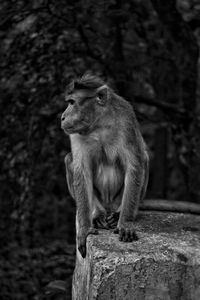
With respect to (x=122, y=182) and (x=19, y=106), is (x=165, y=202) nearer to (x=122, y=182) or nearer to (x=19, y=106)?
(x=122, y=182)

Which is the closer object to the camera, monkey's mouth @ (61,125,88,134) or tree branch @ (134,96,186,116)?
monkey's mouth @ (61,125,88,134)

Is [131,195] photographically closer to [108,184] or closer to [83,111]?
[108,184]

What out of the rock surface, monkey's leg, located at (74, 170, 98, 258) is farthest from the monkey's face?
the rock surface

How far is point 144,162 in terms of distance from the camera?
17.5 ft

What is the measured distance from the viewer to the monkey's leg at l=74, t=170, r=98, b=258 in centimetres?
481

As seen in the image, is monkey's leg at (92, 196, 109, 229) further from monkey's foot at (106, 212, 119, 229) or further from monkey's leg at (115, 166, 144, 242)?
monkey's leg at (115, 166, 144, 242)

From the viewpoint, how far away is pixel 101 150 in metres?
5.17

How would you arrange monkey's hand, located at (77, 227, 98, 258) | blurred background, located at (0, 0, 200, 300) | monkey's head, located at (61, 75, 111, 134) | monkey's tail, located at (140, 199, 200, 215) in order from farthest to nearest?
blurred background, located at (0, 0, 200, 300)
monkey's tail, located at (140, 199, 200, 215)
monkey's head, located at (61, 75, 111, 134)
monkey's hand, located at (77, 227, 98, 258)

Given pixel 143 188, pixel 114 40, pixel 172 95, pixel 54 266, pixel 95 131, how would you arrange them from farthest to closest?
pixel 172 95, pixel 114 40, pixel 54 266, pixel 143 188, pixel 95 131

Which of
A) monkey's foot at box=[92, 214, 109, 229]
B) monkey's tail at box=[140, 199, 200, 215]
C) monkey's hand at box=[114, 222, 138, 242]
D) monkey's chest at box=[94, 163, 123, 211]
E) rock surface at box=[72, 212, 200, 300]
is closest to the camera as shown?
rock surface at box=[72, 212, 200, 300]

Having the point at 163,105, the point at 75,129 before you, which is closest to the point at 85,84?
the point at 75,129

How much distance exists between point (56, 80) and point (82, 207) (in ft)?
5.57

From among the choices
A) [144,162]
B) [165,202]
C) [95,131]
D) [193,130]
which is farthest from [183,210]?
[193,130]

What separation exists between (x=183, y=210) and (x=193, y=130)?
1.68m
